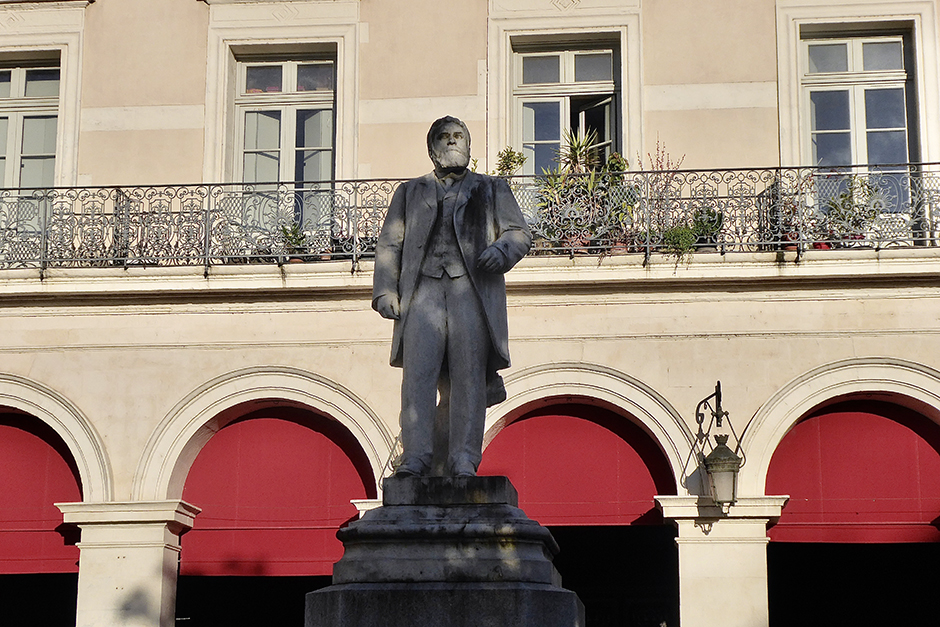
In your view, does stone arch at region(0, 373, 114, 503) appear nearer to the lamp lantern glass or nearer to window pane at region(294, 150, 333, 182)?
window pane at region(294, 150, 333, 182)

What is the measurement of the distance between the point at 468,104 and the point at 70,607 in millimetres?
7446

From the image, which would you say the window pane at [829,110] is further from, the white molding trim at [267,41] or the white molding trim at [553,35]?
the white molding trim at [267,41]

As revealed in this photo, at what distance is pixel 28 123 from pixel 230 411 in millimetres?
4576

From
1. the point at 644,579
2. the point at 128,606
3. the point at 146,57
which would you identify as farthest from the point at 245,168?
the point at 644,579

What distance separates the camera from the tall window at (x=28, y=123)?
1616 centimetres

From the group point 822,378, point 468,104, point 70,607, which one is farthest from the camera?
point 70,607

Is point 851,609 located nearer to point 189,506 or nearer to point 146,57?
point 189,506

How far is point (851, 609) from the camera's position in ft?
51.3

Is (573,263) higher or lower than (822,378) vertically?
higher

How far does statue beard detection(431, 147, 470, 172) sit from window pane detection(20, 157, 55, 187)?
9.68 metres

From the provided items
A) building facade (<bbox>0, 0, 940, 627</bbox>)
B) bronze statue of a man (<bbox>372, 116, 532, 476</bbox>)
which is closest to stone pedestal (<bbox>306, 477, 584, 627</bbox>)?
bronze statue of a man (<bbox>372, 116, 532, 476</bbox>)

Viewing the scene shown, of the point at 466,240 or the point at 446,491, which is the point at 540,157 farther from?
the point at 446,491

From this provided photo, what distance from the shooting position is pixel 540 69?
15930 mm

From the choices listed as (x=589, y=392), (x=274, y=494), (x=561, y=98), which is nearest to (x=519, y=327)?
(x=589, y=392)
